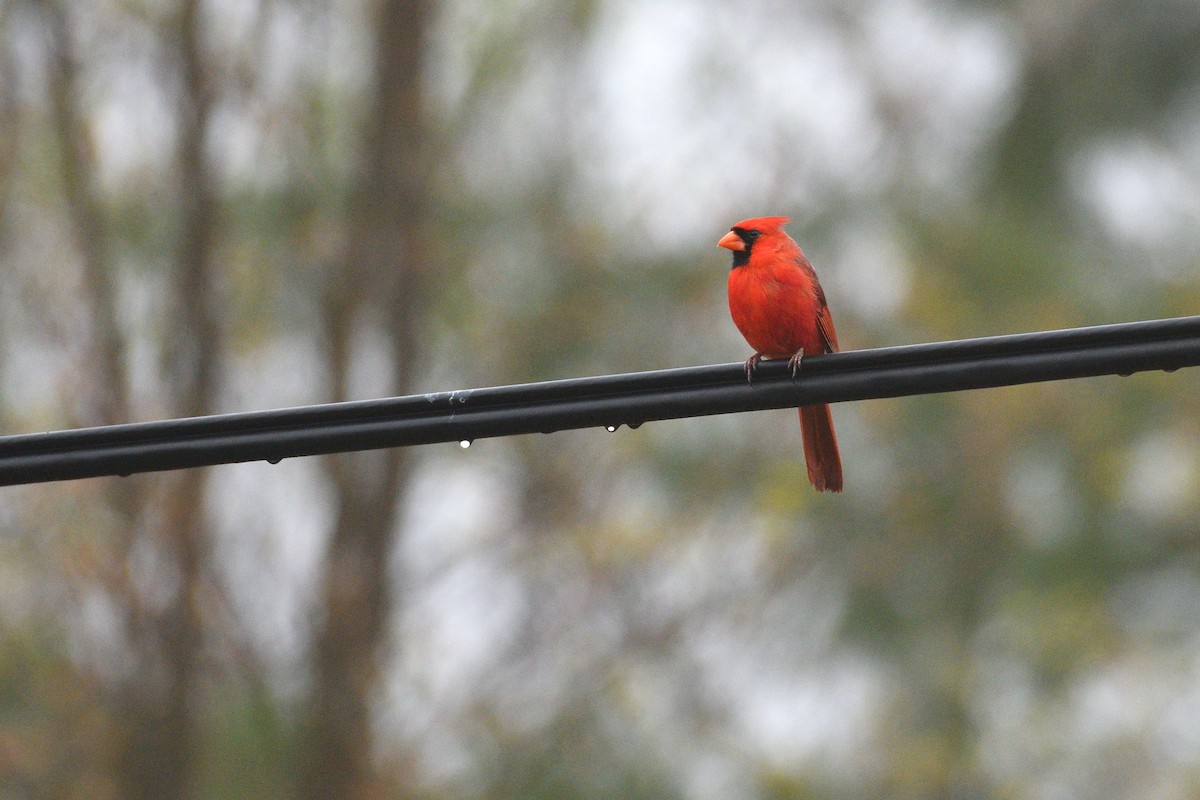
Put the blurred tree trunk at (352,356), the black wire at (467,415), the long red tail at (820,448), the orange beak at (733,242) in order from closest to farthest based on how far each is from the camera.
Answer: the black wire at (467,415) → the long red tail at (820,448) → the orange beak at (733,242) → the blurred tree trunk at (352,356)

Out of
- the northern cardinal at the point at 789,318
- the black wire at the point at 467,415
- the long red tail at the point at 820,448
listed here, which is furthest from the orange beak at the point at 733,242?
the black wire at the point at 467,415

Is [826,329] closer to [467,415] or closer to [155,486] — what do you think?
[467,415]

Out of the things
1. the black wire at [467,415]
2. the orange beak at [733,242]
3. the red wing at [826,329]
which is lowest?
the black wire at [467,415]

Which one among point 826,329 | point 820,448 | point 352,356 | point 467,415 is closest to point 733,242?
point 826,329

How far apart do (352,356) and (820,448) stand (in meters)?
4.63

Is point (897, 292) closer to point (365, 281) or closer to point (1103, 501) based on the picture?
point (1103, 501)

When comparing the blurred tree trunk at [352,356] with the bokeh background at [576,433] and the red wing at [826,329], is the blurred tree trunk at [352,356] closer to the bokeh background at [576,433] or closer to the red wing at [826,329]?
the bokeh background at [576,433]

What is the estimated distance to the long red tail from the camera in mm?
4492

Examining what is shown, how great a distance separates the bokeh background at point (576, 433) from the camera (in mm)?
7957

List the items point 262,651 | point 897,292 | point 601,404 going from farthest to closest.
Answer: point 897,292, point 262,651, point 601,404

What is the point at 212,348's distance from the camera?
8016 mm

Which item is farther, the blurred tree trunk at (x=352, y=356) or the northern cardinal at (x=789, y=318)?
the blurred tree trunk at (x=352, y=356)

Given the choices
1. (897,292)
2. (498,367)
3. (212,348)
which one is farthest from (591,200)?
(212,348)

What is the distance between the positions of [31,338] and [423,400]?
595cm
